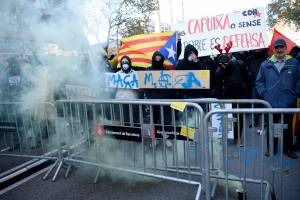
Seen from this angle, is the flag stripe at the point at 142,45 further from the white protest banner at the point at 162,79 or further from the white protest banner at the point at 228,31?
the white protest banner at the point at 162,79

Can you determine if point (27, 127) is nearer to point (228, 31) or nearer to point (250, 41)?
point (228, 31)

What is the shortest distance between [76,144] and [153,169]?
137 cm

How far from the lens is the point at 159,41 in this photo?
7.00 meters

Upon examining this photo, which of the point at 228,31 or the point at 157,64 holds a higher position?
the point at 228,31

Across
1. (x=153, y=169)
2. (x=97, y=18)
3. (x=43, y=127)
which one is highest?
(x=97, y=18)

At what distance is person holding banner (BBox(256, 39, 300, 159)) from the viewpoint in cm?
507

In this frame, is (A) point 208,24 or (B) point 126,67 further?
(A) point 208,24

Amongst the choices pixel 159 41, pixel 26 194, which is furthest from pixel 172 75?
pixel 26 194

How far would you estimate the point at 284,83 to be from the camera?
5109mm

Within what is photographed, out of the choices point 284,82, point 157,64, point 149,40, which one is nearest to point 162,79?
point 157,64

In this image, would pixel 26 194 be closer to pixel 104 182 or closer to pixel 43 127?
pixel 104 182

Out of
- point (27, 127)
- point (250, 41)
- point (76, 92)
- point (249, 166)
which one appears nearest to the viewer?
point (249, 166)

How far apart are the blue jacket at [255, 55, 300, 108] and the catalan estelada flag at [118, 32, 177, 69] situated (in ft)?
7.25

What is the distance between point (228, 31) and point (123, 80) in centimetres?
319
